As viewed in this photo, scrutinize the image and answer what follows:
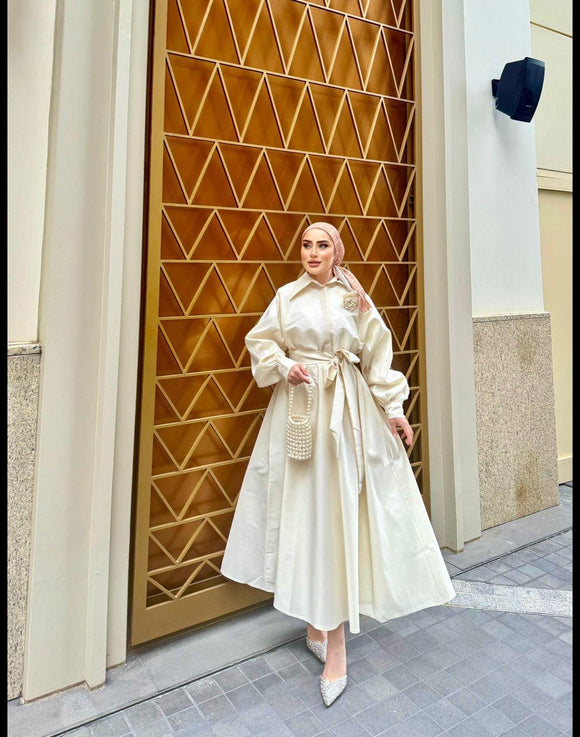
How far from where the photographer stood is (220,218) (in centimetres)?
242

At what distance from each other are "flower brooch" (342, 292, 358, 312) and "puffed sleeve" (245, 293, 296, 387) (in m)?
0.28

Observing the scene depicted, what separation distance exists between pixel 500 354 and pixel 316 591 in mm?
2202

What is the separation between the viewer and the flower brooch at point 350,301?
2215mm

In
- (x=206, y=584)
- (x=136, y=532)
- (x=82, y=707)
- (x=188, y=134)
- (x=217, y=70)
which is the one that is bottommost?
(x=82, y=707)

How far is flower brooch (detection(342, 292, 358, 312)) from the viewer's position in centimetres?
221

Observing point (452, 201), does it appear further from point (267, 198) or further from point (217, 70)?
point (217, 70)

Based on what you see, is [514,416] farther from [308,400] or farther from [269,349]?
[269,349]

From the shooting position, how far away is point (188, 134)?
7.64 feet

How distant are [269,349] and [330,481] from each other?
591 millimetres

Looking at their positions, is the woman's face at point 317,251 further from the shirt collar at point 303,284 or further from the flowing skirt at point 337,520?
the flowing skirt at point 337,520

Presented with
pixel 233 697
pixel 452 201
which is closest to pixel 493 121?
pixel 452 201

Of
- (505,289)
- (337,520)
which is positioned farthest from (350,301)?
(505,289)

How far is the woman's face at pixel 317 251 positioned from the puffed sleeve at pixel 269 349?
0.65 feet
